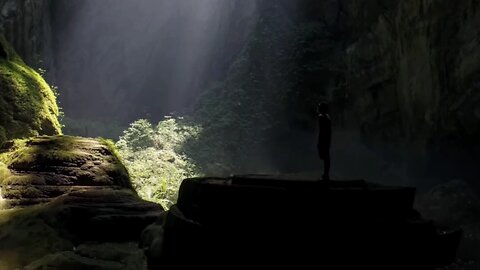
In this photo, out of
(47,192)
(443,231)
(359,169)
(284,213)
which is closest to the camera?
(284,213)

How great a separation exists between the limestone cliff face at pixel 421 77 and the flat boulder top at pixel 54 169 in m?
8.24

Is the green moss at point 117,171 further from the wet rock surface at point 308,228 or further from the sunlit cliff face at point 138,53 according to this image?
the sunlit cliff face at point 138,53

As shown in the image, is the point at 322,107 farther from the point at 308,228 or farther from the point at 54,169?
the point at 54,169

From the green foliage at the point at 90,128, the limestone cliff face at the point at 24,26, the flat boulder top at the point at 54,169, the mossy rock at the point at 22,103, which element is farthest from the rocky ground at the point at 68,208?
the green foliage at the point at 90,128

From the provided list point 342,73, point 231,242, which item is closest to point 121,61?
point 342,73

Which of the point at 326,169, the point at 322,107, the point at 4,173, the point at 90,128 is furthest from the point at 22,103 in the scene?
the point at 90,128

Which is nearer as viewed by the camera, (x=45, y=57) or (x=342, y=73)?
(x=342, y=73)

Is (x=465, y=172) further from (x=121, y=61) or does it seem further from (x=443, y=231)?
(x=121, y=61)

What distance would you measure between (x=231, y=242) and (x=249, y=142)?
1425 cm

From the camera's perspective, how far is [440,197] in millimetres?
10805

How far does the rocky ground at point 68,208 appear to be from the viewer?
22.3 ft

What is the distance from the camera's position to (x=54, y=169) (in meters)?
9.38

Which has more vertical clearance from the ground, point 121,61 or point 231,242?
point 121,61

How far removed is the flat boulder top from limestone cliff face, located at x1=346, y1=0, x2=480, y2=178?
8.24 m
